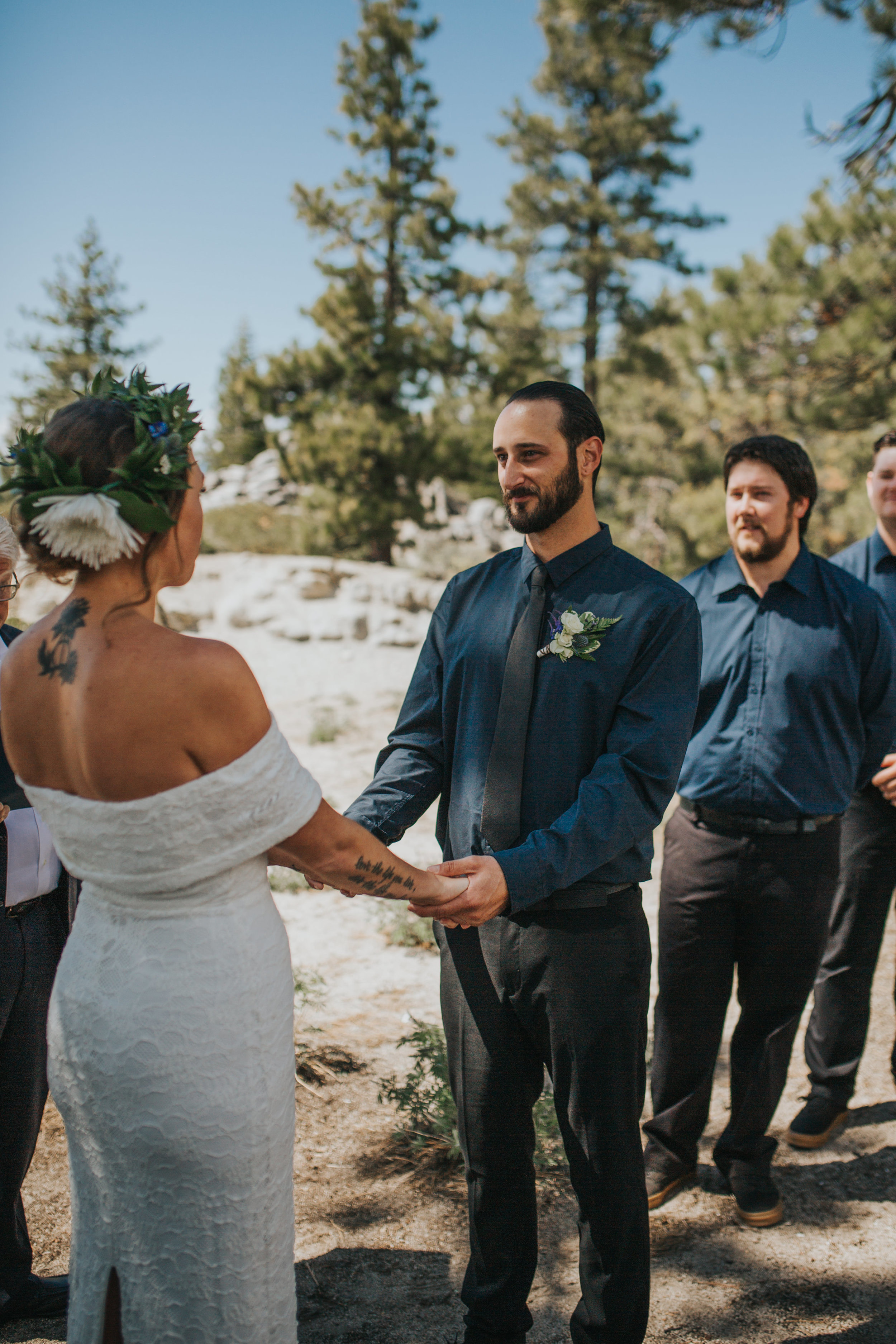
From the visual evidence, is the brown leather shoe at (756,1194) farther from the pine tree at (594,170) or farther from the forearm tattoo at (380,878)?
the pine tree at (594,170)

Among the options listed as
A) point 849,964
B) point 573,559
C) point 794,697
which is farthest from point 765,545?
point 849,964

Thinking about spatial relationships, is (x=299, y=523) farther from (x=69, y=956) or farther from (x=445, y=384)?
(x=69, y=956)

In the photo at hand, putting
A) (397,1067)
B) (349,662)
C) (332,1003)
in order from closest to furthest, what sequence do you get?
1. (397,1067)
2. (332,1003)
3. (349,662)

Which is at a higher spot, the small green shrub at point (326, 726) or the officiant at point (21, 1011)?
the small green shrub at point (326, 726)

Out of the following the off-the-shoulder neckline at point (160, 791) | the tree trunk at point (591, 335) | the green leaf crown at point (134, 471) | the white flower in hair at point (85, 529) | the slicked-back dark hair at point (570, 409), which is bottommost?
the off-the-shoulder neckline at point (160, 791)

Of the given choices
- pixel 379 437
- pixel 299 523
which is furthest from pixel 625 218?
pixel 299 523

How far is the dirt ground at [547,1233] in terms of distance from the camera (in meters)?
2.50

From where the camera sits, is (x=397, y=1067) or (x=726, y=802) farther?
(x=397, y=1067)

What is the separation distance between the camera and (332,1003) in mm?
4395

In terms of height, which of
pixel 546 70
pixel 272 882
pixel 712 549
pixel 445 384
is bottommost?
pixel 272 882

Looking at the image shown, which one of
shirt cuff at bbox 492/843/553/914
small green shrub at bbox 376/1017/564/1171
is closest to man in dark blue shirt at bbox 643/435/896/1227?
small green shrub at bbox 376/1017/564/1171

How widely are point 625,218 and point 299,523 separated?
1002 centimetres

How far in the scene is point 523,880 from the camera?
6.66 ft

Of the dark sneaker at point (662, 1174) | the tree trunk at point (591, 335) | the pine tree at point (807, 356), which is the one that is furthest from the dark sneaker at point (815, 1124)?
the tree trunk at point (591, 335)
